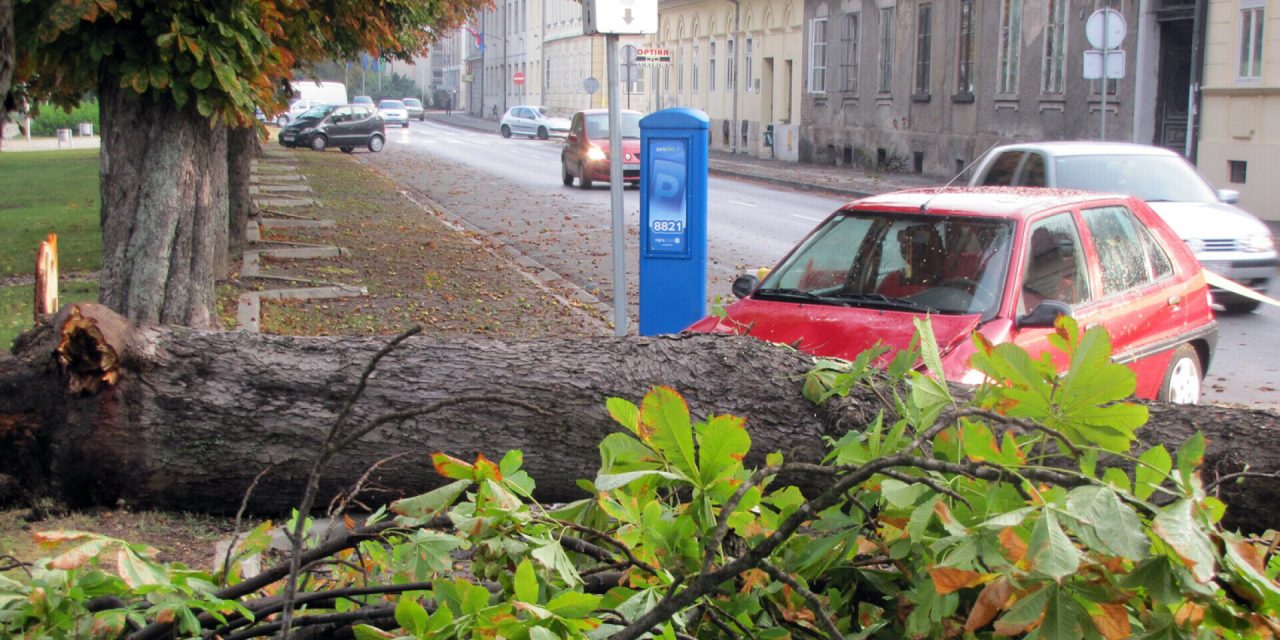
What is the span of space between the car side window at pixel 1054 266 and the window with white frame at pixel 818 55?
111ft

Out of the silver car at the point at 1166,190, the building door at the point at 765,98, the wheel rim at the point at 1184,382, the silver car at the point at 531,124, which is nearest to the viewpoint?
the wheel rim at the point at 1184,382

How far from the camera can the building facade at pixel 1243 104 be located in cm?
2053

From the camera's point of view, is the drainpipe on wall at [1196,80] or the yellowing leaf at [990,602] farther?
the drainpipe on wall at [1196,80]

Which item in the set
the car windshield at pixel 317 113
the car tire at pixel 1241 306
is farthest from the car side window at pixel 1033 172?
the car windshield at pixel 317 113

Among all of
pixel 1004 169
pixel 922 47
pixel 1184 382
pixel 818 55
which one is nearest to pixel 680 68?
pixel 818 55

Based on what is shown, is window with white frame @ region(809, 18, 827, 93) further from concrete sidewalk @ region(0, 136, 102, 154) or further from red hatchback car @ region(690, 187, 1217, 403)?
red hatchback car @ region(690, 187, 1217, 403)

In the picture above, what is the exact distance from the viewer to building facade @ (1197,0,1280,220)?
67.4ft

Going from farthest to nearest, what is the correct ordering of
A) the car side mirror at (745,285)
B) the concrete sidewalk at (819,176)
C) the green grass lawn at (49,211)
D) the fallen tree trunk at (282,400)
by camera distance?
the concrete sidewalk at (819,176)
the green grass lawn at (49,211)
the car side mirror at (745,285)
the fallen tree trunk at (282,400)

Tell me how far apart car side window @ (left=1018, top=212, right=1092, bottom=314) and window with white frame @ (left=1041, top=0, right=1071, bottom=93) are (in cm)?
2240

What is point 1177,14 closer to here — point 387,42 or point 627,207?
point 627,207

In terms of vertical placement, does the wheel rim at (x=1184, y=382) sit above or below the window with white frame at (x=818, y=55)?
below

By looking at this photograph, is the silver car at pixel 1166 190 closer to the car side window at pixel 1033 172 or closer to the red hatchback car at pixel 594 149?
the car side window at pixel 1033 172

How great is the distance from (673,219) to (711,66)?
136 feet

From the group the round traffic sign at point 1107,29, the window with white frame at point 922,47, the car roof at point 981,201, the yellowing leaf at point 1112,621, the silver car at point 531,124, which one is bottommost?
the yellowing leaf at point 1112,621
